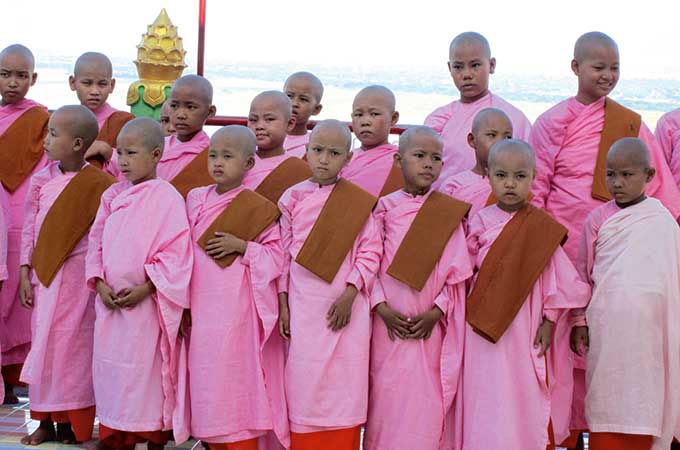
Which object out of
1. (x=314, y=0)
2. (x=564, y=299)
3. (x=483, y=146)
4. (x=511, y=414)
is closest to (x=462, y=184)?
(x=483, y=146)

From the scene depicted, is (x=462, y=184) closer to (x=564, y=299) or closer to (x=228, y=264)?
(x=564, y=299)

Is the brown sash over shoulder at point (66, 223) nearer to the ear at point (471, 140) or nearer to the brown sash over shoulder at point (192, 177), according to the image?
the brown sash over shoulder at point (192, 177)

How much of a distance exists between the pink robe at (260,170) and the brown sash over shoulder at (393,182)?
42 cm

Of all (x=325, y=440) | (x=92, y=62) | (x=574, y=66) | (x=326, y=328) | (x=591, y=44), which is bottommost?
(x=325, y=440)

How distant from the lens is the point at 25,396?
15.3 ft

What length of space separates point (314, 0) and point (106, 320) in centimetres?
343

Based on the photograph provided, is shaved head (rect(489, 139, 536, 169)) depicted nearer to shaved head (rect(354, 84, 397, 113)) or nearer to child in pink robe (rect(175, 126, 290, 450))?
shaved head (rect(354, 84, 397, 113))

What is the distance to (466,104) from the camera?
448 cm

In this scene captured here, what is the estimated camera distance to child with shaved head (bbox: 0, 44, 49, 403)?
4508 millimetres

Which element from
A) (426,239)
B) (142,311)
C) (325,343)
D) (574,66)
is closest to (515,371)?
(426,239)

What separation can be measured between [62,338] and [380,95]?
64.6 inches

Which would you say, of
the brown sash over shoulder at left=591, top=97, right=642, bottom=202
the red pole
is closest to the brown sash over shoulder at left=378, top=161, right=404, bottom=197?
the brown sash over shoulder at left=591, top=97, right=642, bottom=202

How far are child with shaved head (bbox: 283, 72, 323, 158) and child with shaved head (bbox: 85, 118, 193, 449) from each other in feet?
3.05

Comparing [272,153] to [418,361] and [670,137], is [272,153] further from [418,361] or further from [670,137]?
[670,137]
